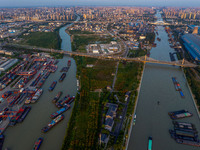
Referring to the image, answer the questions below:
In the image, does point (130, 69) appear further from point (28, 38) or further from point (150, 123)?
point (28, 38)

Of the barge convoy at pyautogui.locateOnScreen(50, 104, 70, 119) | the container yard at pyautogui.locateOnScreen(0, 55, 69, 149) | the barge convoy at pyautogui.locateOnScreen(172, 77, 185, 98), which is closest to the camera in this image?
the container yard at pyautogui.locateOnScreen(0, 55, 69, 149)

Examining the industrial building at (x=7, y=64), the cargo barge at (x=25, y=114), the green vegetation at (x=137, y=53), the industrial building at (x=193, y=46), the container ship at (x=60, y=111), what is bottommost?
the cargo barge at (x=25, y=114)

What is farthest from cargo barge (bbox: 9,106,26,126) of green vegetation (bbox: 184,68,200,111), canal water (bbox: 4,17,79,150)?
green vegetation (bbox: 184,68,200,111)

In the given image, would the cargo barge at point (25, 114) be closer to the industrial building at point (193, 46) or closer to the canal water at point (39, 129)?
the canal water at point (39, 129)

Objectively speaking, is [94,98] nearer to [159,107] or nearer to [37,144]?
[37,144]

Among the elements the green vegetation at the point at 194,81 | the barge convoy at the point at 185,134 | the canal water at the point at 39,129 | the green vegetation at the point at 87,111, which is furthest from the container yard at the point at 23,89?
the green vegetation at the point at 194,81

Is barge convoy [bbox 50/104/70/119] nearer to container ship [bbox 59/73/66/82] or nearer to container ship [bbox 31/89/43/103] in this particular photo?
container ship [bbox 31/89/43/103]

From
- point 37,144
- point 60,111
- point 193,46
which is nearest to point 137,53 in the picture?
point 193,46

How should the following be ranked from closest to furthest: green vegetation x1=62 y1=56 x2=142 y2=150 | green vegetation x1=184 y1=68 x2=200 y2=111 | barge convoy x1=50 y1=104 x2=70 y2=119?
green vegetation x1=62 y1=56 x2=142 y2=150 < barge convoy x1=50 y1=104 x2=70 y2=119 < green vegetation x1=184 y1=68 x2=200 y2=111

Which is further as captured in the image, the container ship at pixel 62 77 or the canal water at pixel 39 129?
the container ship at pixel 62 77

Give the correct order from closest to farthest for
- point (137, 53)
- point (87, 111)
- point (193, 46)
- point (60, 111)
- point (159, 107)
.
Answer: point (87, 111)
point (60, 111)
point (159, 107)
point (137, 53)
point (193, 46)
